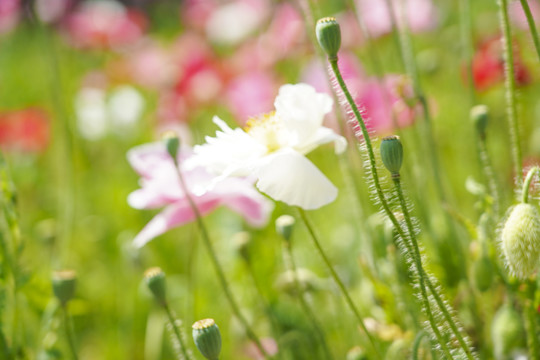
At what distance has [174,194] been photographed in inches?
29.7

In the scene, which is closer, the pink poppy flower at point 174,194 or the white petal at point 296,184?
the white petal at point 296,184

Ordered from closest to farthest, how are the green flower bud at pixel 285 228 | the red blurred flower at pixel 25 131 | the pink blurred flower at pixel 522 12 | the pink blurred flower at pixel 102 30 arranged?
the green flower bud at pixel 285 228 < the pink blurred flower at pixel 522 12 < the red blurred flower at pixel 25 131 < the pink blurred flower at pixel 102 30

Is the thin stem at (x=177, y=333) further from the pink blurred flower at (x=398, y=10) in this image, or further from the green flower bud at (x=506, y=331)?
the pink blurred flower at (x=398, y=10)

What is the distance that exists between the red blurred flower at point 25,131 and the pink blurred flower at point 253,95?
0.69m

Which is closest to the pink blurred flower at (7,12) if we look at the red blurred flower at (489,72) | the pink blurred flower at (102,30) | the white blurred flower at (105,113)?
the pink blurred flower at (102,30)

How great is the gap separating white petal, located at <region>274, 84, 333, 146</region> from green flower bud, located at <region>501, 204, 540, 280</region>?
184 millimetres

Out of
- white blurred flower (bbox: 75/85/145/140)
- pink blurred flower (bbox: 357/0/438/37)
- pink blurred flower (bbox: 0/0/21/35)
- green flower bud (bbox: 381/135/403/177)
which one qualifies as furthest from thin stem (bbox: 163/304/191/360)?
pink blurred flower (bbox: 0/0/21/35)

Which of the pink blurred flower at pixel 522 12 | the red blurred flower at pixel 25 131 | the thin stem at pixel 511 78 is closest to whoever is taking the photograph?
the thin stem at pixel 511 78

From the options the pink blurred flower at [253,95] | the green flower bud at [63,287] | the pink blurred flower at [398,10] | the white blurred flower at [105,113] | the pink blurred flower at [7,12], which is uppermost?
the pink blurred flower at [7,12]

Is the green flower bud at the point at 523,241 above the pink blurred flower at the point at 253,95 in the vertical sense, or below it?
below

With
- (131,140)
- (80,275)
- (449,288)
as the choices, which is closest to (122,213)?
(80,275)

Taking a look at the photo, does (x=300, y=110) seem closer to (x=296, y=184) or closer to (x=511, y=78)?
(x=296, y=184)

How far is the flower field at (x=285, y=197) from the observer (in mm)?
587

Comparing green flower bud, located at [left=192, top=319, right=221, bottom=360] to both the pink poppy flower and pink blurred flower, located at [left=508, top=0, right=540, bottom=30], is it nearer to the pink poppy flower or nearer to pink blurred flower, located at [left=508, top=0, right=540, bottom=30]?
the pink poppy flower
